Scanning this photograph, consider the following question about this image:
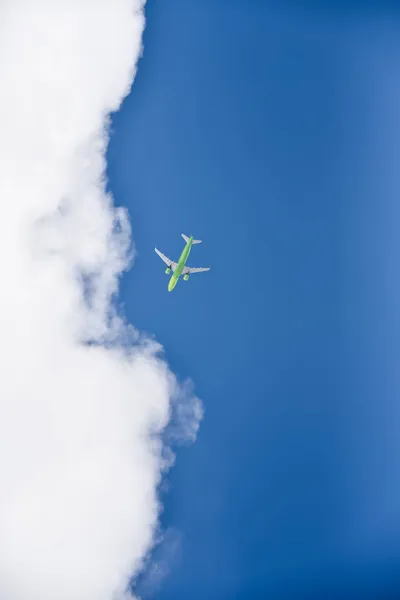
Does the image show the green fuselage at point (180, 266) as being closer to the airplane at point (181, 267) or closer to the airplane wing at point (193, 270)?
the airplane at point (181, 267)

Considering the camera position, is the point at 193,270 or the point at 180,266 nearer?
the point at 180,266

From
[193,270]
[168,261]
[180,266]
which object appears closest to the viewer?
[180,266]

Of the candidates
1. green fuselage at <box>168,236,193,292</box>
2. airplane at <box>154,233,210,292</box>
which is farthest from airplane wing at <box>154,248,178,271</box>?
green fuselage at <box>168,236,193,292</box>

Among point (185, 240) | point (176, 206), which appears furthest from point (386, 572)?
point (176, 206)

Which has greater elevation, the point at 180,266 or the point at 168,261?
the point at 168,261

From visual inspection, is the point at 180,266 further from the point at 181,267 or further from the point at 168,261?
the point at 168,261

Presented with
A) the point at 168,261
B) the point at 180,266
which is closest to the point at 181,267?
the point at 180,266

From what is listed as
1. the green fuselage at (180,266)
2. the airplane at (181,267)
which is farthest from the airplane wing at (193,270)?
the green fuselage at (180,266)

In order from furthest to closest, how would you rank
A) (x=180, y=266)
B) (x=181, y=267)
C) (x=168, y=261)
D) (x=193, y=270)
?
(x=193, y=270) < (x=168, y=261) < (x=181, y=267) < (x=180, y=266)
